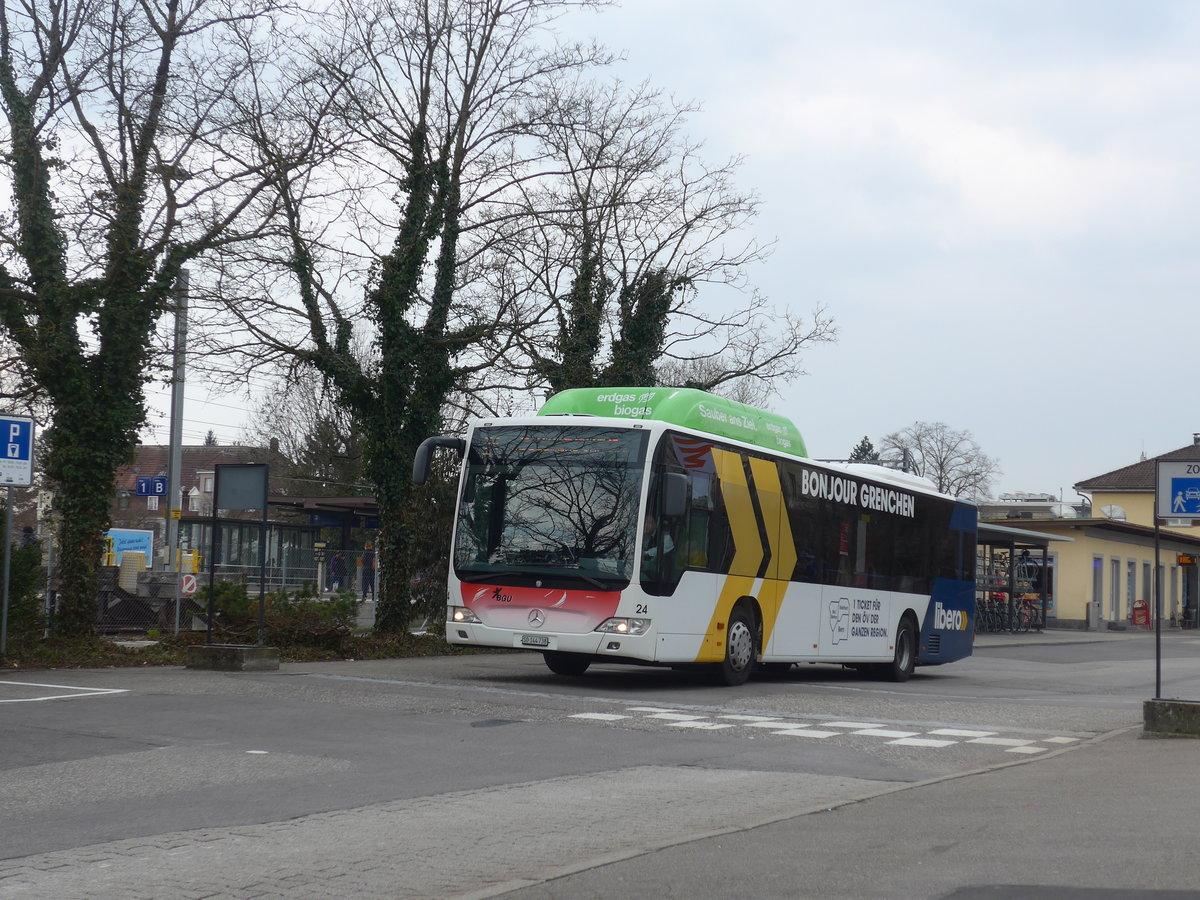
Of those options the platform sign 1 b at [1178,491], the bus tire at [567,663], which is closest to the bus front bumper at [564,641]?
the bus tire at [567,663]

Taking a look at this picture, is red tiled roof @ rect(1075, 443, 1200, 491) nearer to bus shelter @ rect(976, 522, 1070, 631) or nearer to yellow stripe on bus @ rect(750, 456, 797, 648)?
bus shelter @ rect(976, 522, 1070, 631)

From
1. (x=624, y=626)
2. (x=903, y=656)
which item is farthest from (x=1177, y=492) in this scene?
(x=903, y=656)

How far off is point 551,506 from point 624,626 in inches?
66.1

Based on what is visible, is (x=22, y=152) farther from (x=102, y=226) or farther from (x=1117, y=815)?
(x=1117, y=815)

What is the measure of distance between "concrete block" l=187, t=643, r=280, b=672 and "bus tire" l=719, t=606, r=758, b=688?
18.5 ft

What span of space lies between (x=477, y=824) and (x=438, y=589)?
18.4 m

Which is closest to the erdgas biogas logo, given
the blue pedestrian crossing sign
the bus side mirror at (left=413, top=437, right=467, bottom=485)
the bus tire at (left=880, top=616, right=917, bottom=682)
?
the bus tire at (left=880, top=616, right=917, bottom=682)

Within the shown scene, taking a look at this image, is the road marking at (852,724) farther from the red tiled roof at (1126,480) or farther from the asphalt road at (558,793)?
the red tiled roof at (1126,480)

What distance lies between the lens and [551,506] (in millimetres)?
16578

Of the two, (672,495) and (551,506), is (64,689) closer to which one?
(551,506)

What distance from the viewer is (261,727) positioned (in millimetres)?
11734

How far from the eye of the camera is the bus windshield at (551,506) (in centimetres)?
1627

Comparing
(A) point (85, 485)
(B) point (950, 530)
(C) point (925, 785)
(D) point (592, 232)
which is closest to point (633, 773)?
(C) point (925, 785)

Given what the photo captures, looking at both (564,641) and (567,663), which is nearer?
(564,641)
